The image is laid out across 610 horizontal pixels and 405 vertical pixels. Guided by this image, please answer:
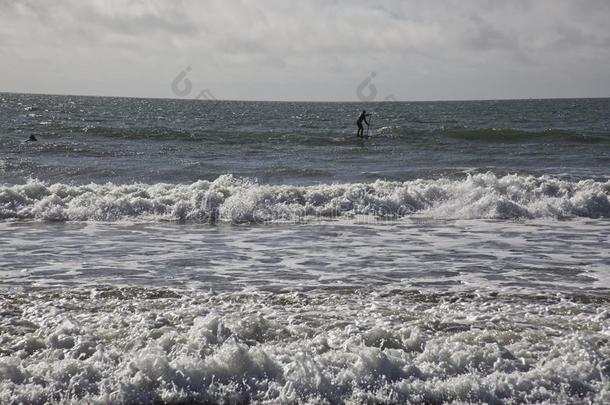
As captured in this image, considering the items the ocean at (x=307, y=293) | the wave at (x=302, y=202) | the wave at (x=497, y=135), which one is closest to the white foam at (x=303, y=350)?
the ocean at (x=307, y=293)

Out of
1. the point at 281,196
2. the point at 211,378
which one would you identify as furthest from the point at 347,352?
the point at 281,196

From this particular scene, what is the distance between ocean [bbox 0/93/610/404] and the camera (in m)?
5.51

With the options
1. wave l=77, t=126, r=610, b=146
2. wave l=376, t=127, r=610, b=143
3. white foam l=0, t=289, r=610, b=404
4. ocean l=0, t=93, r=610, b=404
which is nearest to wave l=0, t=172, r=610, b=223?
ocean l=0, t=93, r=610, b=404

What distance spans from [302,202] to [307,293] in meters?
8.03

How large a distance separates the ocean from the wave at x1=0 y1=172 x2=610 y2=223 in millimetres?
52

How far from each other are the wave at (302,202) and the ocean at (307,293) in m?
0.05

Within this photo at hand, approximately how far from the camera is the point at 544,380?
5.52 metres

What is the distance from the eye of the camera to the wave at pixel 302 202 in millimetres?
14789

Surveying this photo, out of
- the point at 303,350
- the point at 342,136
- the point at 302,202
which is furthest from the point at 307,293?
the point at 342,136

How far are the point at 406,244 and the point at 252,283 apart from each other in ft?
12.4

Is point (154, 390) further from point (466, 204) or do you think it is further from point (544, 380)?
point (466, 204)

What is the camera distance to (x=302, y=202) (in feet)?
52.5

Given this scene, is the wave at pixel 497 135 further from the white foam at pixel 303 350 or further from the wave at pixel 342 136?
the white foam at pixel 303 350

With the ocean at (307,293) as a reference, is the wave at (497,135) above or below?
above
